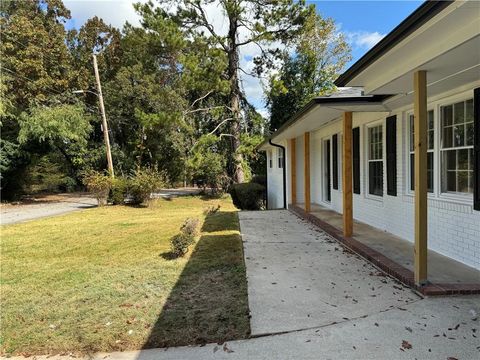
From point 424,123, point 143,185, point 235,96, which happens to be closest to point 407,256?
point 424,123

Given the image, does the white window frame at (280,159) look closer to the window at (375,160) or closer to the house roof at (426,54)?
the window at (375,160)

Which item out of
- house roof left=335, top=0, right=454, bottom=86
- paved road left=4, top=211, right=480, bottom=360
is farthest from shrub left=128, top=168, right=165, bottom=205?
house roof left=335, top=0, right=454, bottom=86

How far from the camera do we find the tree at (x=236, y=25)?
1956 cm

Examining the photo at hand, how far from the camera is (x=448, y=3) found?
8.24 feet

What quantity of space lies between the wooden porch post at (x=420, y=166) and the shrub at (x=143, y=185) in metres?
13.6

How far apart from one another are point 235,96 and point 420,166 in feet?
62.0

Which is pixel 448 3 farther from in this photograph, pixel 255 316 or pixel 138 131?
pixel 138 131

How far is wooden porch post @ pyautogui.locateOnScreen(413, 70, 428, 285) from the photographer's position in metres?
3.90

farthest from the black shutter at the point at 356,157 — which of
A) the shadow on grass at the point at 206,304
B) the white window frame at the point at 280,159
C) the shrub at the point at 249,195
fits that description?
the shrub at the point at 249,195

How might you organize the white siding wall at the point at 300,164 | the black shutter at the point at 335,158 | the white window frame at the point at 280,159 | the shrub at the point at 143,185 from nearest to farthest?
the black shutter at the point at 335,158 < the white siding wall at the point at 300,164 < the white window frame at the point at 280,159 < the shrub at the point at 143,185

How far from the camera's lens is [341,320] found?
341 cm

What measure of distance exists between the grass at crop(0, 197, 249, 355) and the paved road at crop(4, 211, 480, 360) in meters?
0.23

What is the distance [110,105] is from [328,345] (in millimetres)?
28883

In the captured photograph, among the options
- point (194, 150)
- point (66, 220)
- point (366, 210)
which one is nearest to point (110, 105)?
point (194, 150)
